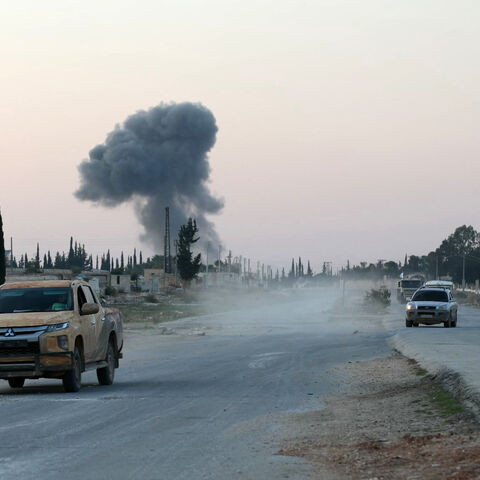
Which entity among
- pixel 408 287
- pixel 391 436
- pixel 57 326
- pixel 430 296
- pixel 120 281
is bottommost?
pixel 408 287

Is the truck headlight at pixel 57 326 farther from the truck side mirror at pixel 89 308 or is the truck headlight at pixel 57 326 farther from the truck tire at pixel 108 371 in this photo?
the truck tire at pixel 108 371

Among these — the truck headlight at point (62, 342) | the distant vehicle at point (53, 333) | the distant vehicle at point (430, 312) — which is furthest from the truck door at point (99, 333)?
the distant vehicle at point (430, 312)

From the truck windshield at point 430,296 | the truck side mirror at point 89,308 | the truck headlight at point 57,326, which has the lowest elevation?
the truck windshield at point 430,296

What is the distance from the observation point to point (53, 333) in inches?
694

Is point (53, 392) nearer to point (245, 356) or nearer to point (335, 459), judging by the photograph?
point (335, 459)

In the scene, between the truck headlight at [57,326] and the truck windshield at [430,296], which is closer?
the truck headlight at [57,326]

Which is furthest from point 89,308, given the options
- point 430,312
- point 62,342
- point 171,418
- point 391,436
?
point 430,312

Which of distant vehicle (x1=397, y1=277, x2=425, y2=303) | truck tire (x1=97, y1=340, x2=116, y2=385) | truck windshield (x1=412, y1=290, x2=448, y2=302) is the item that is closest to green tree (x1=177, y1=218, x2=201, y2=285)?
distant vehicle (x1=397, y1=277, x2=425, y2=303)

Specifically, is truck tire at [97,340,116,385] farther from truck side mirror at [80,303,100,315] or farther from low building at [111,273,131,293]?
low building at [111,273,131,293]

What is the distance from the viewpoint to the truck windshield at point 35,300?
18547 mm

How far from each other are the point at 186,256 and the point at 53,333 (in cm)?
12006

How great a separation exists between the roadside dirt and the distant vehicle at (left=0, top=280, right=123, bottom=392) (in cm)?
428

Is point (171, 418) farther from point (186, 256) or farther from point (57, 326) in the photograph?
point (186, 256)

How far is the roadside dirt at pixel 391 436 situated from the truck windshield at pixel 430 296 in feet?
96.9
